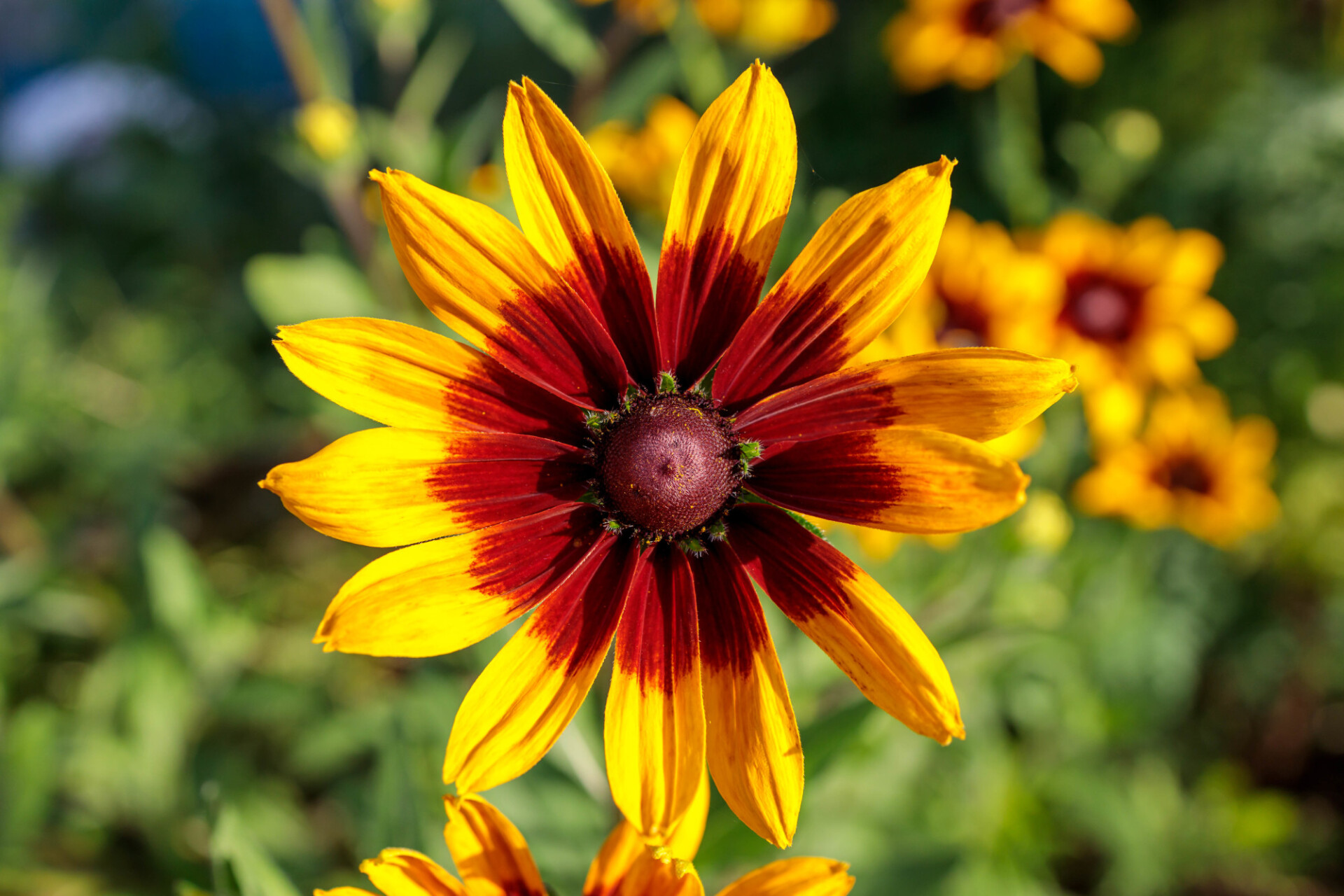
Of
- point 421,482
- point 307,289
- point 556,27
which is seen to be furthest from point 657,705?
point 556,27

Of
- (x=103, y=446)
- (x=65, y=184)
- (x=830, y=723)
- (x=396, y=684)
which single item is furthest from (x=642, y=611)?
(x=65, y=184)

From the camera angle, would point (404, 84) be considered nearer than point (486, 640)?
No

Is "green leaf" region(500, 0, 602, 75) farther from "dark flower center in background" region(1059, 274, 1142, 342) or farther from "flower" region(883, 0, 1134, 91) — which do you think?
"dark flower center in background" region(1059, 274, 1142, 342)

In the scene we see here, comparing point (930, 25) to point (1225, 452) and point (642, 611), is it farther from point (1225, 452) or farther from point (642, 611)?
point (642, 611)

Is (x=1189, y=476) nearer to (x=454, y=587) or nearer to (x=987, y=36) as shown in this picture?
(x=987, y=36)

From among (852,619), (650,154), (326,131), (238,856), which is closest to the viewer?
(852,619)

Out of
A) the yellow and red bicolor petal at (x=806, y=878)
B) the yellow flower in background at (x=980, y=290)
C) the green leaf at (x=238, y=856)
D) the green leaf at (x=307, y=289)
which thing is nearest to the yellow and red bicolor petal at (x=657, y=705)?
the yellow and red bicolor petal at (x=806, y=878)

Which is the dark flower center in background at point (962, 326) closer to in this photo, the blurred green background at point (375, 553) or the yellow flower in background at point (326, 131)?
the blurred green background at point (375, 553)
